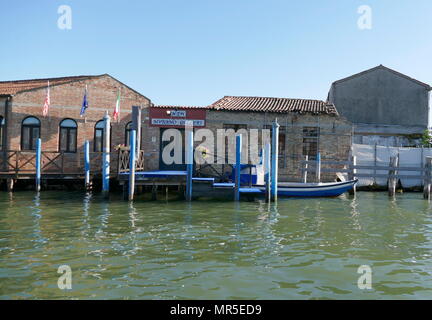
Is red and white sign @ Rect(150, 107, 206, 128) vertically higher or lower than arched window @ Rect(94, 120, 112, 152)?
higher

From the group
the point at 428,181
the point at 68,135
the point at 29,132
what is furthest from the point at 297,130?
the point at 29,132

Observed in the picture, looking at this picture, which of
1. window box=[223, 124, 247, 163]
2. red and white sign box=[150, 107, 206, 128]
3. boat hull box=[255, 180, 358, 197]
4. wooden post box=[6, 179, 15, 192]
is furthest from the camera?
window box=[223, 124, 247, 163]

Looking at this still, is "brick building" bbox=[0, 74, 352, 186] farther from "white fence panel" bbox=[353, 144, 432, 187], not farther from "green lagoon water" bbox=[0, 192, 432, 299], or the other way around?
"green lagoon water" bbox=[0, 192, 432, 299]

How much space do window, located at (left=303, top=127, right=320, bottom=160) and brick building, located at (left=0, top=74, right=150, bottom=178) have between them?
26.7 feet

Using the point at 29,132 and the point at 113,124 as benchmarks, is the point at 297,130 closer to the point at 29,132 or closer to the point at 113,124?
the point at 113,124

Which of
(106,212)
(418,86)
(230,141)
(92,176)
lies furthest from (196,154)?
(418,86)

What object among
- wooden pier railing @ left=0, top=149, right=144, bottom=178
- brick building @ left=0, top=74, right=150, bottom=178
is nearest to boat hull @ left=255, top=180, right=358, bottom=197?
wooden pier railing @ left=0, top=149, right=144, bottom=178

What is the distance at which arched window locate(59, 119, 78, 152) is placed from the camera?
17859 millimetres

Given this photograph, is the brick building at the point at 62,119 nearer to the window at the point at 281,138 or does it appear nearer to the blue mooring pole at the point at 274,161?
the window at the point at 281,138

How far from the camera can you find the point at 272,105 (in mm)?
20031

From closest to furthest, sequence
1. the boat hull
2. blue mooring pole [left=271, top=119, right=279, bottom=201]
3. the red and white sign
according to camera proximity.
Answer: blue mooring pole [left=271, top=119, right=279, bottom=201]
the boat hull
the red and white sign

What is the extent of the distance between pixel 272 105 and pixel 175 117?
5.33 metres

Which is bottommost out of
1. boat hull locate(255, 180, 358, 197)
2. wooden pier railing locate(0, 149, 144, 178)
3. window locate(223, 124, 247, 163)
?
boat hull locate(255, 180, 358, 197)

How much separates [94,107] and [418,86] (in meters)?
21.8
